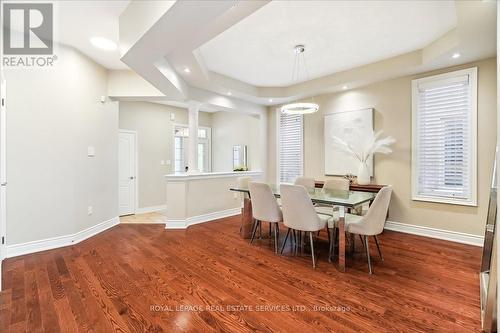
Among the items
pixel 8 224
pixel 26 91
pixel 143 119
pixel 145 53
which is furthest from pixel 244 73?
pixel 8 224

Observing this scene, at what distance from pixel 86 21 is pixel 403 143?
15.8ft

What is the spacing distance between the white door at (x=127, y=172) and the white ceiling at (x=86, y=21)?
89.1 inches

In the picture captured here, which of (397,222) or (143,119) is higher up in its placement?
(143,119)

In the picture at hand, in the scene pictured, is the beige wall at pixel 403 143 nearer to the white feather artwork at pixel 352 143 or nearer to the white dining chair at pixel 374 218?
the white feather artwork at pixel 352 143

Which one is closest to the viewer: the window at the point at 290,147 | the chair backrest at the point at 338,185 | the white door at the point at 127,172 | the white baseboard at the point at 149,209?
the chair backrest at the point at 338,185

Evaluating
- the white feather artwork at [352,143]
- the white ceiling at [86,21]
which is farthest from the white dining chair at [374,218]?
the white ceiling at [86,21]

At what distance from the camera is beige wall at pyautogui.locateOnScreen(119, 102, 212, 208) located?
5.48m

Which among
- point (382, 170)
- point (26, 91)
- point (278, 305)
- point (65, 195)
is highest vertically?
point (26, 91)

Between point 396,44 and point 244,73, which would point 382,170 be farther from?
point 244,73

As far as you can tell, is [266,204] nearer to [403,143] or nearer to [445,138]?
[403,143]

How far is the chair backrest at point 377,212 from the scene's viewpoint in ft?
8.13

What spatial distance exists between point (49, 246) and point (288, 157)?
4624 mm

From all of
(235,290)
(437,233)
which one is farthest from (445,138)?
(235,290)

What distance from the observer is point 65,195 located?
3336 mm
